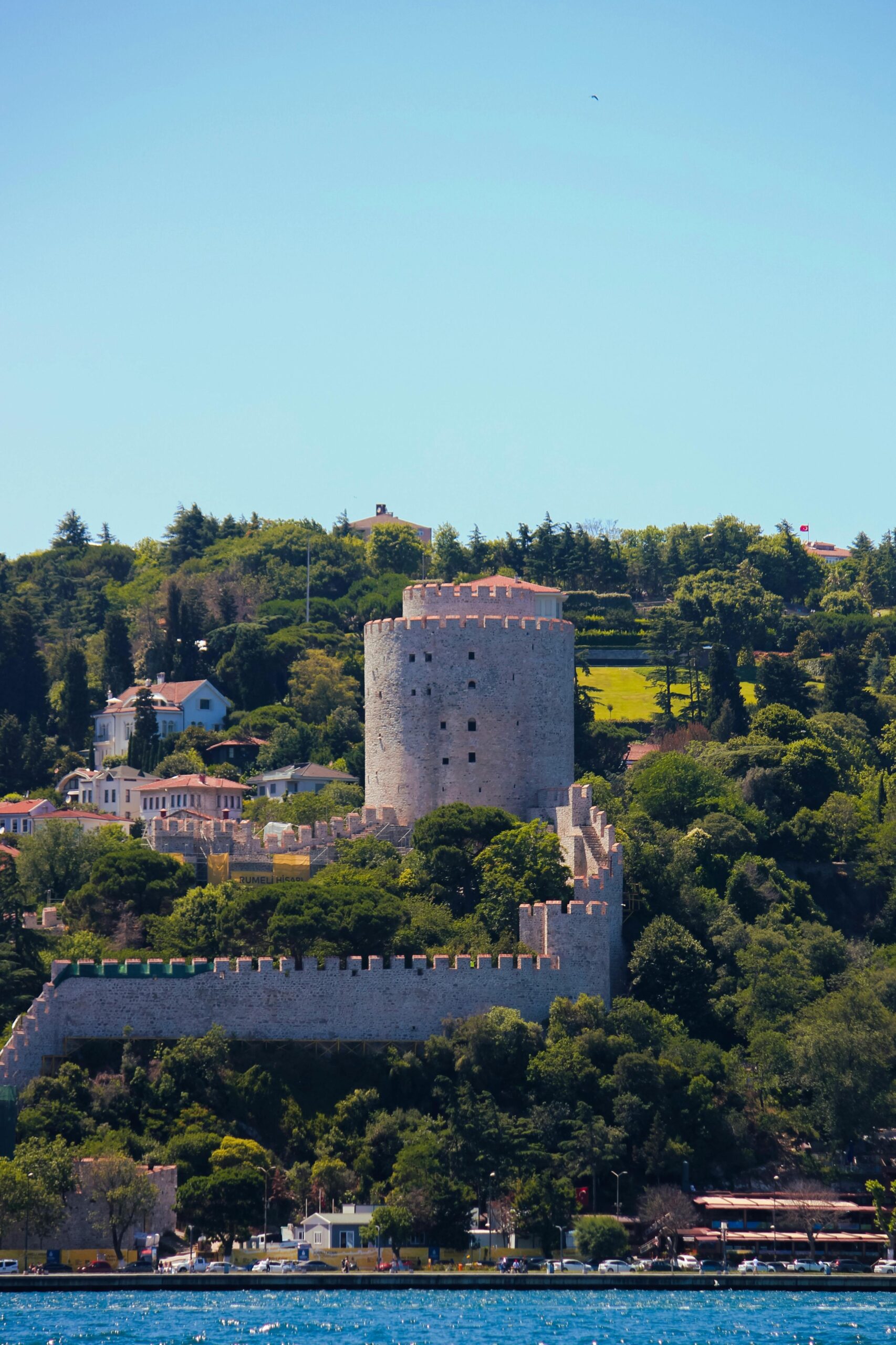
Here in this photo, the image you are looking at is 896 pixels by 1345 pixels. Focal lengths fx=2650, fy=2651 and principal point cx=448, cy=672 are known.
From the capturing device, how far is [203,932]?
6462cm

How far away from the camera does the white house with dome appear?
99.2 m

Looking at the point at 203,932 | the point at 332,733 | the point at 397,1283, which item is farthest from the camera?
the point at 332,733

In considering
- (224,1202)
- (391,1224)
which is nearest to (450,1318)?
(391,1224)

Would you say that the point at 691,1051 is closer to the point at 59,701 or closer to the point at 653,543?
the point at 59,701

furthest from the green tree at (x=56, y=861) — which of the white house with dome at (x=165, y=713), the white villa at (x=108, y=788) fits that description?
the white house with dome at (x=165, y=713)

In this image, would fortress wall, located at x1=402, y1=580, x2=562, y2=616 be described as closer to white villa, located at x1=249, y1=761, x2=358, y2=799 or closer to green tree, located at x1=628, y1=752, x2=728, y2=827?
green tree, located at x1=628, y1=752, x2=728, y2=827

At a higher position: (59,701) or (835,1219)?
(59,701)

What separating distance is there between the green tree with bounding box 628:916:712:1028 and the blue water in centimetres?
985

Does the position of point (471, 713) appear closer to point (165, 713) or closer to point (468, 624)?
point (468, 624)

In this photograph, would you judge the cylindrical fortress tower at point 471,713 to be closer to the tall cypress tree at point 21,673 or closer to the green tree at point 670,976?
the green tree at point 670,976

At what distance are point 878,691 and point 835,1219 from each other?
45.1m

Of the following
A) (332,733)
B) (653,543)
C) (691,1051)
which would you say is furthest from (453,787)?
(653,543)

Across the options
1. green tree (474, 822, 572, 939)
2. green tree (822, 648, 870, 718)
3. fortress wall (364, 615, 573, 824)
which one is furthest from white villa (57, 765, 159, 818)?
green tree (474, 822, 572, 939)

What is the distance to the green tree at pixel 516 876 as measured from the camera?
64375mm
